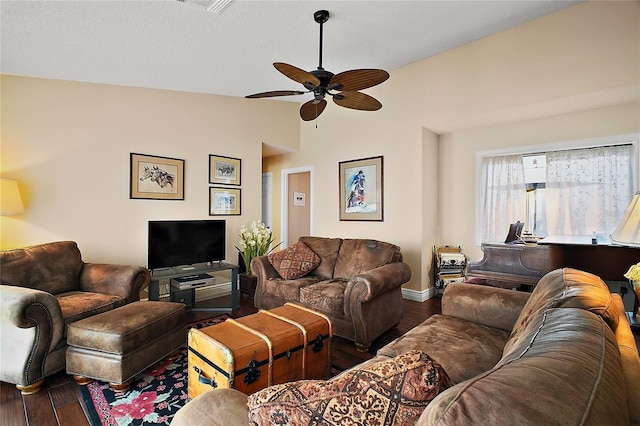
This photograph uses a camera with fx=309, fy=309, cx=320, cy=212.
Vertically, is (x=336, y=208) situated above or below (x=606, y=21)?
below

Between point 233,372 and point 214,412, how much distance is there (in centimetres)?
70

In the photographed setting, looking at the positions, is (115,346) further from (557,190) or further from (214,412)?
(557,190)

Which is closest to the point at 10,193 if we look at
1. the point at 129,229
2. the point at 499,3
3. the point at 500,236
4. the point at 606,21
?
the point at 129,229

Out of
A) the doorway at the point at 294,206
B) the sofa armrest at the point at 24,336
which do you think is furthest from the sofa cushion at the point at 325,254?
the sofa armrest at the point at 24,336

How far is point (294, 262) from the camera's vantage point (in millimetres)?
3617

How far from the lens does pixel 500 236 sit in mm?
4152

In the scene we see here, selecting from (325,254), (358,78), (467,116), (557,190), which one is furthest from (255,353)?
(557,190)

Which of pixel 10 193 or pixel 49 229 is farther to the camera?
pixel 49 229

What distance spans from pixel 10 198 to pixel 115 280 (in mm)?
1178

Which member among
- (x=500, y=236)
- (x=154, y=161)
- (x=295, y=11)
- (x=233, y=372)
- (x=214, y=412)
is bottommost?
(x=233, y=372)

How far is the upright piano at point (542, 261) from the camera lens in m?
2.49

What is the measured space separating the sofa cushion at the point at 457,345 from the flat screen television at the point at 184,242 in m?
2.91

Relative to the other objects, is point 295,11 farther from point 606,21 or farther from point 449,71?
point 606,21

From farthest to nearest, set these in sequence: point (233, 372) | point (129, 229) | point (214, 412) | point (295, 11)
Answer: point (129, 229)
point (295, 11)
point (233, 372)
point (214, 412)
